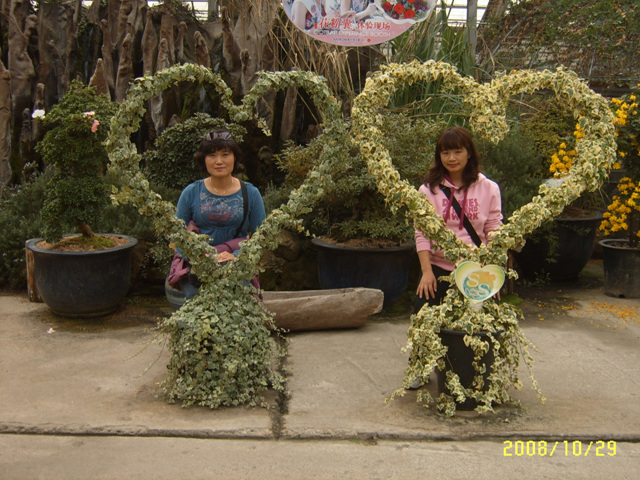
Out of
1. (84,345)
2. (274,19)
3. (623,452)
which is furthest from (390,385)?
(274,19)

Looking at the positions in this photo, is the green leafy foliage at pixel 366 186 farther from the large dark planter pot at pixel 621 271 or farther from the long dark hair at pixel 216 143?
the large dark planter pot at pixel 621 271

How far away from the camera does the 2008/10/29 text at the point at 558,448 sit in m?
3.07

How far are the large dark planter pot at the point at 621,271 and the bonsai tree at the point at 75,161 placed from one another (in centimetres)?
464

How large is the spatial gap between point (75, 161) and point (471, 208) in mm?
3085

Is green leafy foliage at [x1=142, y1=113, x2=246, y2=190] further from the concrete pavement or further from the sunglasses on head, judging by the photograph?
the sunglasses on head

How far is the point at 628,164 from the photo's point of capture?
5898 mm

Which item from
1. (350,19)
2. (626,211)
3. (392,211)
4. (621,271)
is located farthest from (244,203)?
(621,271)

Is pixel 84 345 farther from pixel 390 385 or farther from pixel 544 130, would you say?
pixel 544 130

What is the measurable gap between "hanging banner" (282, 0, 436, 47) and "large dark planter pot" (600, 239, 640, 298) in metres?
2.84

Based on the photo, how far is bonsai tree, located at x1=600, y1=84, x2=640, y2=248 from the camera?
225 inches

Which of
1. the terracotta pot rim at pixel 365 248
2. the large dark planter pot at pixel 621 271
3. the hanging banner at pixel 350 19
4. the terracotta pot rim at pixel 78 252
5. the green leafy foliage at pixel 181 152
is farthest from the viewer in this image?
the green leafy foliage at pixel 181 152

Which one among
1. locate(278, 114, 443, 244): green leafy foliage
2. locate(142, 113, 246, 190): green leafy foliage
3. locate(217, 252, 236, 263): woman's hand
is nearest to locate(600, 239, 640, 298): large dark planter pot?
locate(278, 114, 443, 244): green leafy foliage

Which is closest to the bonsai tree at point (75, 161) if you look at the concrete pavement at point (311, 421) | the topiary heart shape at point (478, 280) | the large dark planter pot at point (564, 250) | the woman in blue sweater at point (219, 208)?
the concrete pavement at point (311, 421)

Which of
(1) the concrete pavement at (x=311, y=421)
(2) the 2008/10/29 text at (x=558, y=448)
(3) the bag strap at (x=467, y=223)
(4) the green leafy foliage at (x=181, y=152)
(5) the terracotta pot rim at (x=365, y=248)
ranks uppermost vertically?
(4) the green leafy foliage at (x=181, y=152)
